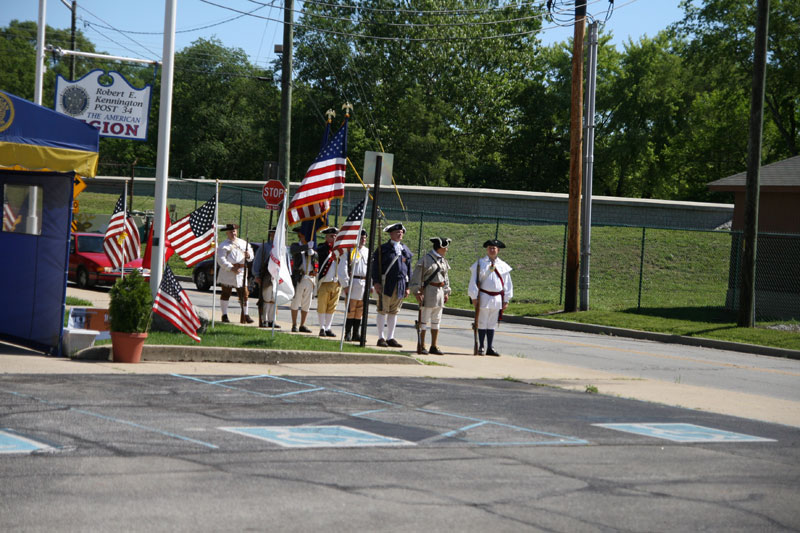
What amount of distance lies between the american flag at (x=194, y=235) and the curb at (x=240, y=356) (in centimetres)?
388

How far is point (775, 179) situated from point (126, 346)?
70.4 ft

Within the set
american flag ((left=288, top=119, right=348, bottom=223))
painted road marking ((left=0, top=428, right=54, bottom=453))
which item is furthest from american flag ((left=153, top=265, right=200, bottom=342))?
painted road marking ((left=0, top=428, right=54, bottom=453))

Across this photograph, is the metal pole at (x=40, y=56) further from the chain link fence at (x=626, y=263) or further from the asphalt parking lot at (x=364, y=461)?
the asphalt parking lot at (x=364, y=461)

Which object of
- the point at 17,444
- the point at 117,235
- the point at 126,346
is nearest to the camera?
the point at 17,444

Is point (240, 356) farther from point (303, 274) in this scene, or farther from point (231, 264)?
point (231, 264)

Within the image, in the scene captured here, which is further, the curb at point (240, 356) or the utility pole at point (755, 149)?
the utility pole at point (755, 149)

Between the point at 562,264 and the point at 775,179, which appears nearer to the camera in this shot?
the point at 775,179

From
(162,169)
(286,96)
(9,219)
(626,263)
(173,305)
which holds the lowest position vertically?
(173,305)

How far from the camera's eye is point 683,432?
29.8 ft

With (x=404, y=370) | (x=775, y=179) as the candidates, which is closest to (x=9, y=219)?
(x=404, y=370)

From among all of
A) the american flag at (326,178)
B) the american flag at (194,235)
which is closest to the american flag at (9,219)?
the american flag at (194,235)

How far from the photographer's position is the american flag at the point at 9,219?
12242 millimetres

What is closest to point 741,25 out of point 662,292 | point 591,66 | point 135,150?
point 662,292

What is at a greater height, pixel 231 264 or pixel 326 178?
pixel 326 178
